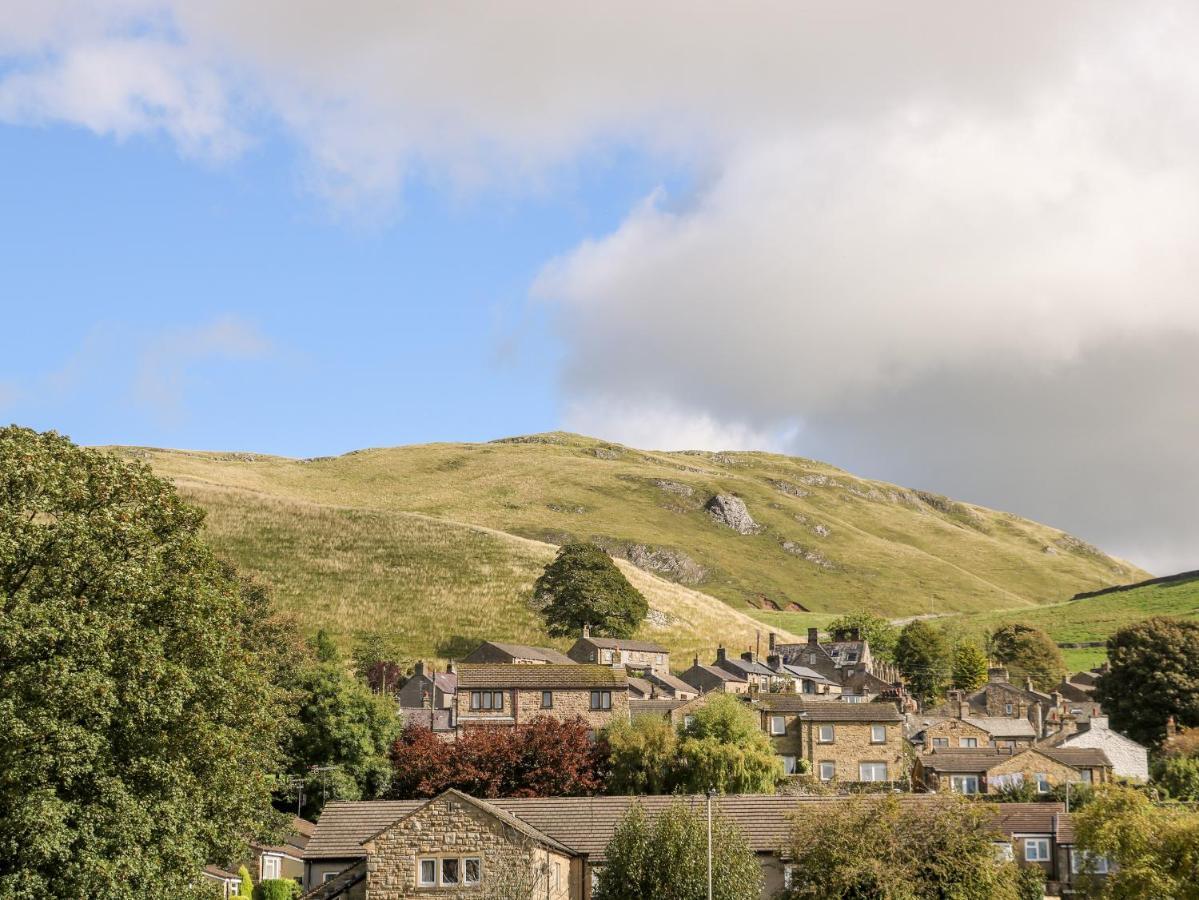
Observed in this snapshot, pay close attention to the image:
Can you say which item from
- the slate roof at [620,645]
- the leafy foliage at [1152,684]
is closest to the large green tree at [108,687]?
the slate roof at [620,645]

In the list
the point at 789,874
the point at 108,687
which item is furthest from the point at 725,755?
the point at 108,687

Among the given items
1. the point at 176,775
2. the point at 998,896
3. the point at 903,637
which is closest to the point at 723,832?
the point at 998,896

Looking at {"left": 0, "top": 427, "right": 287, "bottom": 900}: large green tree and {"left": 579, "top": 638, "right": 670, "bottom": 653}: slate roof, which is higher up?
{"left": 579, "top": 638, "right": 670, "bottom": 653}: slate roof

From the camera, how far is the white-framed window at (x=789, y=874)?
47297 millimetres

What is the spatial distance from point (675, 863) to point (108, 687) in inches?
742

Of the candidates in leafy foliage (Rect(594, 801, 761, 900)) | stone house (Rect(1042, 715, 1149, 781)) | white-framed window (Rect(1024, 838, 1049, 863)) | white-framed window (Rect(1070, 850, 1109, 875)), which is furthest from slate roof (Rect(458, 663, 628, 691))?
leafy foliage (Rect(594, 801, 761, 900))

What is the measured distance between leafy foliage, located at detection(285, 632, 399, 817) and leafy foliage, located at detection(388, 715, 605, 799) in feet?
5.56

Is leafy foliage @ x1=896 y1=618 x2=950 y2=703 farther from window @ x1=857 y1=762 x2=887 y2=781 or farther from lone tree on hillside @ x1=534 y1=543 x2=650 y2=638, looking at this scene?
window @ x1=857 y1=762 x2=887 y2=781

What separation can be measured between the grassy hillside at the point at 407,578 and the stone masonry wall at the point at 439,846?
7882cm

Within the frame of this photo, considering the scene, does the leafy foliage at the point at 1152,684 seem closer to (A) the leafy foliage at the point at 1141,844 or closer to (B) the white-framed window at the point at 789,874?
(A) the leafy foliage at the point at 1141,844

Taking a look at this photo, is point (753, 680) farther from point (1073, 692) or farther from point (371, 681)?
point (1073, 692)

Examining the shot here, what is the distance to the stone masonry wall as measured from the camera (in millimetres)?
43906

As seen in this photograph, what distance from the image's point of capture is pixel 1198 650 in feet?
378

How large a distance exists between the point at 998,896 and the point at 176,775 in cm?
2717
